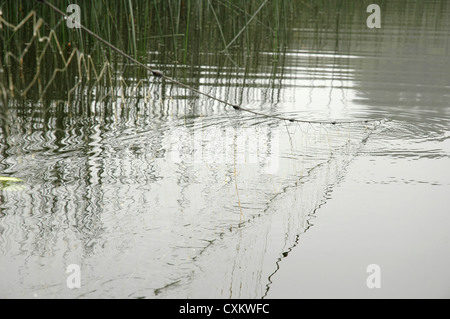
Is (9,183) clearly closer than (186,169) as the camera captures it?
Yes

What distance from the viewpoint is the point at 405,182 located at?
340 centimetres

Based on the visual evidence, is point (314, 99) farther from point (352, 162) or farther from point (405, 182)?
point (405, 182)

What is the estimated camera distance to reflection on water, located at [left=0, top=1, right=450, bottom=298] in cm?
232

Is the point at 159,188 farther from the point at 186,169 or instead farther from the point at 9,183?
the point at 9,183

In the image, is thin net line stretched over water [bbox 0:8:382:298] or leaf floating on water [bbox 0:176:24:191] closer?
thin net line stretched over water [bbox 0:8:382:298]

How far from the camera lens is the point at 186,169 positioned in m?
3.49

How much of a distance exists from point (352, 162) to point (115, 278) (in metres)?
1.90

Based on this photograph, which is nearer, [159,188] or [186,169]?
[159,188]

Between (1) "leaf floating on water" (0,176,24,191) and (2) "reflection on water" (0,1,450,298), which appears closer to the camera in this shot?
(2) "reflection on water" (0,1,450,298)

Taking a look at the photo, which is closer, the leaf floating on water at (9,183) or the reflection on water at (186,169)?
the reflection on water at (186,169)

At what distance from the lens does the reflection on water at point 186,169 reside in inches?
91.5

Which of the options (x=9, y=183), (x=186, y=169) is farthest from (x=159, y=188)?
(x=9, y=183)

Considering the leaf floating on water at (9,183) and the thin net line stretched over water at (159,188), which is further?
the leaf floating on water at (9,183)
